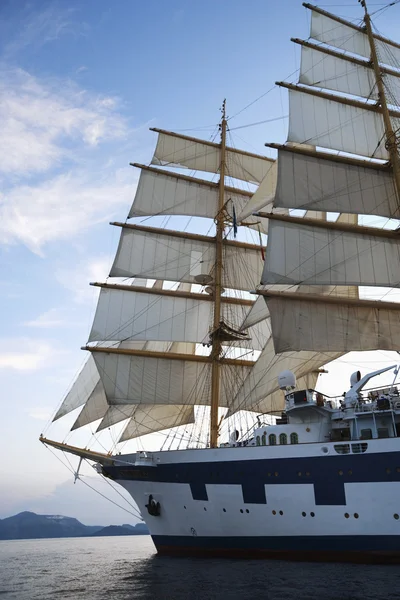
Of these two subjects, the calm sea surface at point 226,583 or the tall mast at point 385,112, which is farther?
the tall mast at point 385,112

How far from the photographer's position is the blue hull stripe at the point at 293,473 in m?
16.8

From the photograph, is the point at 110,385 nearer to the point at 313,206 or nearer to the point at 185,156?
the point at 313,206

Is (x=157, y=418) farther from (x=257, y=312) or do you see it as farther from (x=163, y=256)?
(x=163, y=256)

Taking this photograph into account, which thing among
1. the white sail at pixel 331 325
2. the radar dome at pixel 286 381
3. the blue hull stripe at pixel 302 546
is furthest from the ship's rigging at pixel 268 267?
the blue hull stripe at pixel 302 546

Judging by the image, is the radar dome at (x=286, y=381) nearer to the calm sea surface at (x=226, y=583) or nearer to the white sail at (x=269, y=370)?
the white sail at (x=269, y=370)

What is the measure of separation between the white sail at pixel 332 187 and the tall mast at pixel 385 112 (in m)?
0.66

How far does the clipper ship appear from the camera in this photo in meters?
17.8

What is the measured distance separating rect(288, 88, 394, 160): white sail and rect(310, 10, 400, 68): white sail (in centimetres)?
522

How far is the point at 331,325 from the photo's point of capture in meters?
23.5

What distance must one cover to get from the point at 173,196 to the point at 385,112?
45.8 feet

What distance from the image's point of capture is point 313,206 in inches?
992

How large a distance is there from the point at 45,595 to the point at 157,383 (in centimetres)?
1271

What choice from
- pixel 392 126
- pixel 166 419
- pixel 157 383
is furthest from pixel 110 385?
pixel 392 126

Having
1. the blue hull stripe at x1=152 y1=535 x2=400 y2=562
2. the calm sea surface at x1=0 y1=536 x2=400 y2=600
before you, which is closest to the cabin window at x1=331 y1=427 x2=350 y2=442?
the blue hull stripe at x1=152 y1=535 x2=400 y2=562
